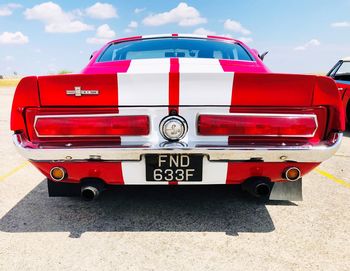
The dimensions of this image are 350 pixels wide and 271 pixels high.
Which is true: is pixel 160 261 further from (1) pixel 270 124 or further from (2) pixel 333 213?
(2) pixel 333 213

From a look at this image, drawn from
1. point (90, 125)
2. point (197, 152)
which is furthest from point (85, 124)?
point (197, 152)

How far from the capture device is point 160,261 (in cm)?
183

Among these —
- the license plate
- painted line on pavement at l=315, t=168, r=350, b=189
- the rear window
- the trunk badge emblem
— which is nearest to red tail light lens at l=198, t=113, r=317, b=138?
the license plate

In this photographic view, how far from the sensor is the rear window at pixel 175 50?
9.61ft

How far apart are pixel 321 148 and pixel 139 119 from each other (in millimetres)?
1114

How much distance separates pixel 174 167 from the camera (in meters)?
1.92

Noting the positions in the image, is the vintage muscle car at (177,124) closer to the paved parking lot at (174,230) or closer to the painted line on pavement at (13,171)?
the paved parking lot at (174,230)

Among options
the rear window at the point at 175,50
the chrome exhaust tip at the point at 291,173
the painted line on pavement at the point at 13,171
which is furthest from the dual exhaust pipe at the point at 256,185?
the painted line on pavement at the point at 13,171

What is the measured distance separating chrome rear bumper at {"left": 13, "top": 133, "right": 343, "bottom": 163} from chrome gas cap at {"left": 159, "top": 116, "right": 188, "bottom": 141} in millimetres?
59

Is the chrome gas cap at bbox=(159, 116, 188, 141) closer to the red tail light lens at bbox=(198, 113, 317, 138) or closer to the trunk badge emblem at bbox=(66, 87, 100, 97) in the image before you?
the red tail light lens at bbox=(198, 113, 317, 138)

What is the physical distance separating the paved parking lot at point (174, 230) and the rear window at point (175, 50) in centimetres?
122

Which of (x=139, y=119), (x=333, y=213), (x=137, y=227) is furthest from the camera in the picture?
(x=333, y=213)

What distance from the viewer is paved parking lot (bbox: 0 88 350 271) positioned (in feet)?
6.00

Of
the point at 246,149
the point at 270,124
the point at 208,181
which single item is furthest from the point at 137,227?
the point at 270,124
